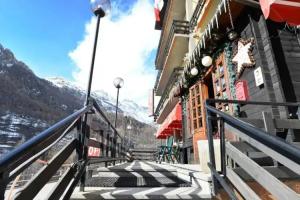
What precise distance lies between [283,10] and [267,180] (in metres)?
3.04

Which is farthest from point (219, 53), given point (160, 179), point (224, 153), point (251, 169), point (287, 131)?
point (251, 169)

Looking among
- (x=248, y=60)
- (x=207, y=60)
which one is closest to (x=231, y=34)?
(x=248, y=60)

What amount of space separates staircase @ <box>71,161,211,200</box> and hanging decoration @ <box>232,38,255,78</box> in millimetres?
3210

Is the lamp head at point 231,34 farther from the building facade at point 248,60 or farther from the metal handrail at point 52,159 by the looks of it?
the metal handrail at point 52,159

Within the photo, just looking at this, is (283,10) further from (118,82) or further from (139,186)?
(118,82)

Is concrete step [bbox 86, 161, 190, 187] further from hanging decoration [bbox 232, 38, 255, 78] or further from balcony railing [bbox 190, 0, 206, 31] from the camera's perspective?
balcony railing [bbox 190, 0, 206, 31]

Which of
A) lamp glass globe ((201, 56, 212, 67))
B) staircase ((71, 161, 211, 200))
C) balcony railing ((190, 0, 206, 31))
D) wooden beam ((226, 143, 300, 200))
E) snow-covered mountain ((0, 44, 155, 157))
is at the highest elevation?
snow-covered mountain ((0, 44, 155, 157))

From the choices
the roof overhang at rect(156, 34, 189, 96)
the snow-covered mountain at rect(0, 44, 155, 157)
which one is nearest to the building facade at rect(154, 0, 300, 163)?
the roof overhang at rect(156, 34, 189, 96)

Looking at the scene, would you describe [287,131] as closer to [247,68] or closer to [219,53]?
[247,68]

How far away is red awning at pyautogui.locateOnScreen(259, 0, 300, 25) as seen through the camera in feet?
12.0

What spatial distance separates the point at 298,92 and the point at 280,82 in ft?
1.53

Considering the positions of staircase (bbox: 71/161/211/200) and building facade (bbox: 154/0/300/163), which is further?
building facade (bbox: 154/0/300/163)

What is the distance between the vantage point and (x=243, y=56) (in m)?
5.91

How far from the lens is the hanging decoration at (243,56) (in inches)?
223
